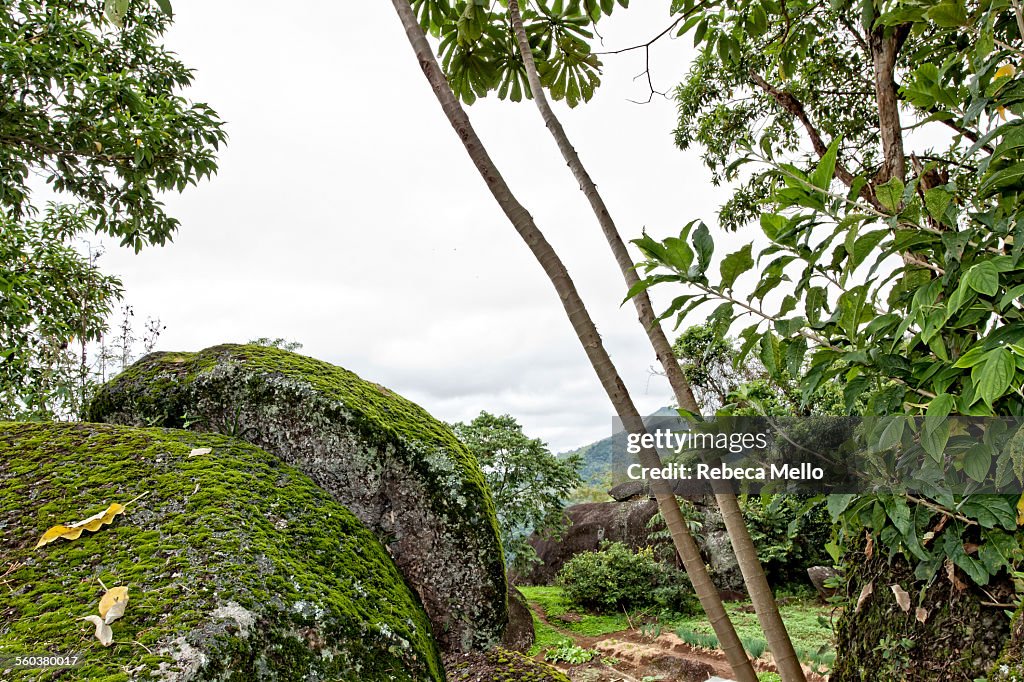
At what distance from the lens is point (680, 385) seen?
1.41 metres

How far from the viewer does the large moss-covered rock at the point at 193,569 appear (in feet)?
4.78

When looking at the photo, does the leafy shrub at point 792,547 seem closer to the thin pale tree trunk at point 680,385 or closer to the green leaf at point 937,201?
the thin pale tree trunk at point 680,385

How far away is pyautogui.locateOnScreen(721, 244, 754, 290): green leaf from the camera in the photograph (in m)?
1.09

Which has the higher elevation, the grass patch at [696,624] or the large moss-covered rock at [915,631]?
the large moss-covered rock at [915,631]

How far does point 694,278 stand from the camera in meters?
1.08

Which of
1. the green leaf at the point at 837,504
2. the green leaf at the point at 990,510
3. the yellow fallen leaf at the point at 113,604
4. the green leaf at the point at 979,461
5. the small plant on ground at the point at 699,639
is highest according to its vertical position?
the green leaf at the point at 979,461

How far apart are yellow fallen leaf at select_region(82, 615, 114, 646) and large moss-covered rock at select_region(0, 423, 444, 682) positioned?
14mm

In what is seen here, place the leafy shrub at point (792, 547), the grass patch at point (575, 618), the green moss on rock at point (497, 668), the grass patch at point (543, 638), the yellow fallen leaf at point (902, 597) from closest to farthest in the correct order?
the yellow fallen leaf at point (902, 597)
the green moss on rock at point (497, 668)
the grass patch at point (543, 638)
the grass patch at point (575, 618)
the leafy shrub at point (792, 547)

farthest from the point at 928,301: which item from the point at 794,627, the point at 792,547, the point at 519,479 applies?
the point at 792,547

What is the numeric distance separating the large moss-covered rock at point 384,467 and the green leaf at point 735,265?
1.71 metres

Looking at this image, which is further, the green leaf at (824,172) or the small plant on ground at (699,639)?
the small plant on ground at (699,639)

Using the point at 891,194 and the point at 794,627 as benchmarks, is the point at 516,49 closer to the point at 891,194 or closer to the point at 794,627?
the point at 891,194

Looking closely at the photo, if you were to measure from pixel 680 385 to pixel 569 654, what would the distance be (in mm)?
5456

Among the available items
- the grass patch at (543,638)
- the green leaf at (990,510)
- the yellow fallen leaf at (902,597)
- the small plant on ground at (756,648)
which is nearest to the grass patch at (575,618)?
the grass patch at (543,638)
